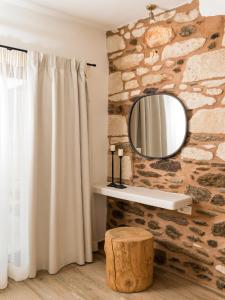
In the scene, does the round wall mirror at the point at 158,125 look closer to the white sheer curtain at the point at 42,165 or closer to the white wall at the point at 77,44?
the white wall at the point at 77,44

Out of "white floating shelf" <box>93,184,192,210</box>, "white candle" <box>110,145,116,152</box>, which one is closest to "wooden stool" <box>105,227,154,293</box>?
"white floating shelf" <box>93,184,192,210</box>

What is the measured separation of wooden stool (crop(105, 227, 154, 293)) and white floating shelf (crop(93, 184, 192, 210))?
0.33 meters

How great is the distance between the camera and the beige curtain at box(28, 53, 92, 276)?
9.05 feet

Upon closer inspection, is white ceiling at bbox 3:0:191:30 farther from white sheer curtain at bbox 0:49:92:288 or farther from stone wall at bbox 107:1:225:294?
white sheer curtain at bbox 0:49:92:288

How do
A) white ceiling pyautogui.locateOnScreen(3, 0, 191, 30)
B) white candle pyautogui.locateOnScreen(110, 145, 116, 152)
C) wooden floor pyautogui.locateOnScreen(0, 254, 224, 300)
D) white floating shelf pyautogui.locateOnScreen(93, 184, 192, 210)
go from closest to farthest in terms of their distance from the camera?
wooden floor pyautogui.locateOnScreen(0, 254, 224, 300) → white floating shelf pyautogui.locateOnScreen(93, 184, 192, 210) → white ceiling pyautogui.locateOnScreen(3, 0, 191, 30) → white candle pyautogui.locateOnScreen(110, 145, 116, 152)

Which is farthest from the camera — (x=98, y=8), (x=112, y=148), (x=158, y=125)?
(x=112, y=148)

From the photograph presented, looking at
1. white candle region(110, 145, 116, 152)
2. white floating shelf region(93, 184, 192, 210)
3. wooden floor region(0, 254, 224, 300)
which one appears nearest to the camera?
wooden floor region(0, 254, 224, 300)

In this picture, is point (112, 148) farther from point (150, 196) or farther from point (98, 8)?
point (98, 8)

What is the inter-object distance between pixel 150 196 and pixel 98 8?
6.22 feet

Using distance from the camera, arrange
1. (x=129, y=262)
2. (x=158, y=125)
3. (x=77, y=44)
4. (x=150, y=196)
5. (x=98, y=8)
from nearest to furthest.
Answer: (x=129, y=262) < (x=150, y=196) < (x=98, y=8) < (x=158, y=125) < (x=77, y=44)

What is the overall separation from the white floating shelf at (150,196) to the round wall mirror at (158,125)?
0.38 m

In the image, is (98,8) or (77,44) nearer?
(98,8)

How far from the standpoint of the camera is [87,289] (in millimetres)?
2549

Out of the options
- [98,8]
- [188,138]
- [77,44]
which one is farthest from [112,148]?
[98,8]
